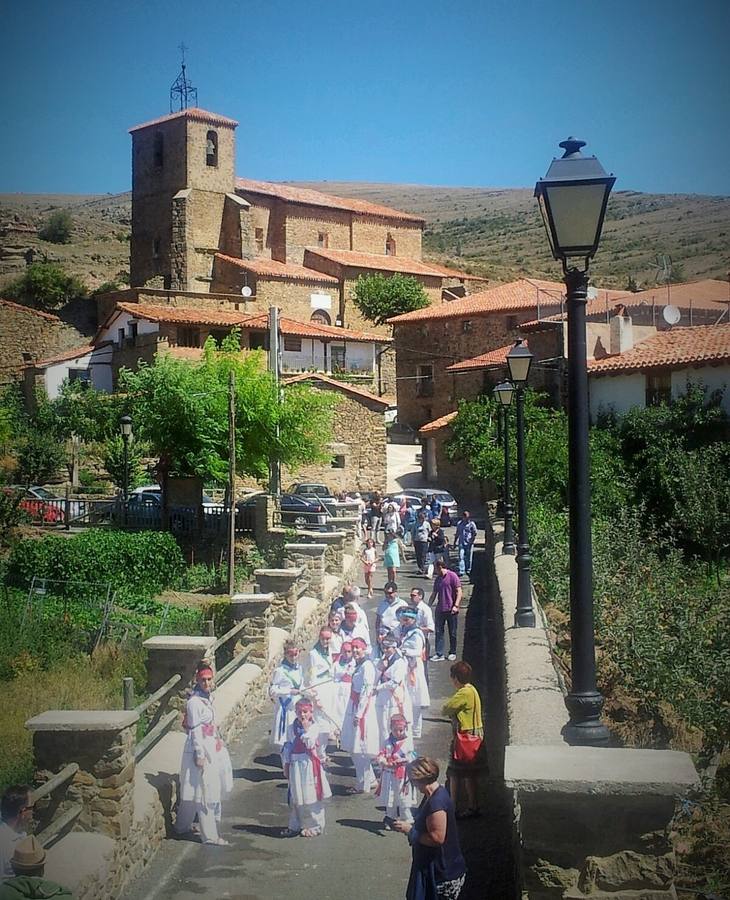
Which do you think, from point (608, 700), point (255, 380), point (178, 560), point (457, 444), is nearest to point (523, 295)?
point (457, 444)

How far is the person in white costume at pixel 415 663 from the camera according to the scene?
34.1ft

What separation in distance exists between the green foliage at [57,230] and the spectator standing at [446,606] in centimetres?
6817

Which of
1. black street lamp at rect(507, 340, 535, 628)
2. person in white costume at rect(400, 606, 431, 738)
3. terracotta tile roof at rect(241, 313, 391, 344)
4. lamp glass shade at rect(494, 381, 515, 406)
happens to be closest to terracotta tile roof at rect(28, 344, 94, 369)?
terracotta tile roof at rect(241, 313, 391, 344)

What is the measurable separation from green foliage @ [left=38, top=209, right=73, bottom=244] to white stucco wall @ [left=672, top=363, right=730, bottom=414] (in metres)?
58.9

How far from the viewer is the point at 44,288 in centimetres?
5866

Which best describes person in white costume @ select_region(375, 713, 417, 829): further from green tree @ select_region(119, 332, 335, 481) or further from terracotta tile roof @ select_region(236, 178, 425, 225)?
terracotta tile roof @ select_region(236, 178, 425, 225)

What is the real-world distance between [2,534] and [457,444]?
16.9 metres

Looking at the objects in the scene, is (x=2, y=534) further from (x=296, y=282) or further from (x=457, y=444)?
(x=296, y=282)

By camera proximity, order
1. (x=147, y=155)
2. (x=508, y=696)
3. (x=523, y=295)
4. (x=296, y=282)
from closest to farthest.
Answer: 1. (x=508, y=696)
2. (x=523, y=295)
3. (x=296, y=282)
4. (x=147, y=155)

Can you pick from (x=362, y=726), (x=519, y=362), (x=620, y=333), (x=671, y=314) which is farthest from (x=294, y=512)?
(x=362, y=726)

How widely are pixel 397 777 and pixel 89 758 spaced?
8.70ft

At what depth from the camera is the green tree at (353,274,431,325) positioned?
5766 cm

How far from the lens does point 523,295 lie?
1813 inches

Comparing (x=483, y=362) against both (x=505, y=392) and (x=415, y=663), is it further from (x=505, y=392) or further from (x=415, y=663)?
(x=415, y=663)
